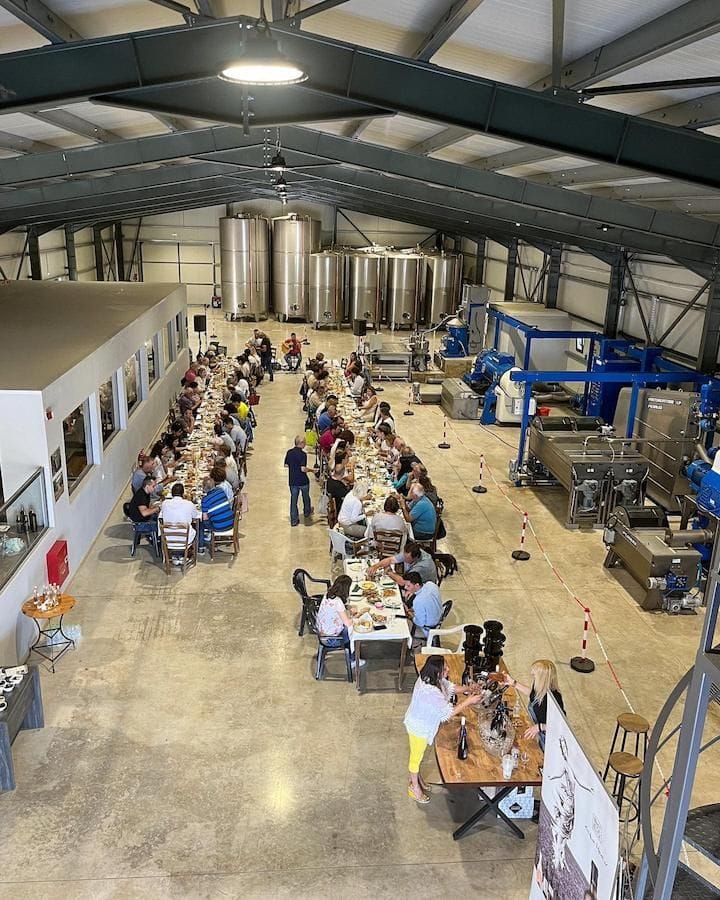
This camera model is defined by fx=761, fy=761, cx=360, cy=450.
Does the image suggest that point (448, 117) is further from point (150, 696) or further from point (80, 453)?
point (80, 453)

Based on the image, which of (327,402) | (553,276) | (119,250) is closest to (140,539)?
(327,402)

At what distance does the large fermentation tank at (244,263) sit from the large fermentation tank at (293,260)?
667mm

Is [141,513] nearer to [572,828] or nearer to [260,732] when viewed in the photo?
[260,732]

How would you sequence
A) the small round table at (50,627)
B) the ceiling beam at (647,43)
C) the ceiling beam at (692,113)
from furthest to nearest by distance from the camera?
the small round table at (50,627) → the ceiling beam at (692,113) → the ceiling beam at (647,43)

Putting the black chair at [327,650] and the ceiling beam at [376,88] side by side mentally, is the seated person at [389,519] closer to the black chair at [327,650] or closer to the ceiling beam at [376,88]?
the black chair at [327,650]

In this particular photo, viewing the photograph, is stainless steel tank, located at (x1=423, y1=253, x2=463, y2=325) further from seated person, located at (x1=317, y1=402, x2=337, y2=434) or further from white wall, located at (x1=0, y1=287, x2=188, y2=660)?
seated person, located at (x1=317, y1=402, x2=337, y2=434)

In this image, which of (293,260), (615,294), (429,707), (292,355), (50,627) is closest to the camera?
(429,707)

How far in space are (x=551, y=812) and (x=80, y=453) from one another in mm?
10213

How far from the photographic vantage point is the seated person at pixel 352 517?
11750 millimetres

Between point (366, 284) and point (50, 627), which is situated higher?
point (366, 284)

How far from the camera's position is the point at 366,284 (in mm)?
35781

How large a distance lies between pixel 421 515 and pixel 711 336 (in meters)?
8.84

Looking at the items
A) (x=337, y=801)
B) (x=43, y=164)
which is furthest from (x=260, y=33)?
(x=43, y=164)

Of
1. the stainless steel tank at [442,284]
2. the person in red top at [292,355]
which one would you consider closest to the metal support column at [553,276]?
the person in red top at [292,355]
